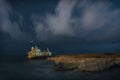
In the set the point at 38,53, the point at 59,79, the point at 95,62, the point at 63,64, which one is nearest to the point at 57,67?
the point at 63,64

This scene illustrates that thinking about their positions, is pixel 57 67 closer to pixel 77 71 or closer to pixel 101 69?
pixel 77 71

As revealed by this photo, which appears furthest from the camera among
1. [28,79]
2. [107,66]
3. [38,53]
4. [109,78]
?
[38,53]

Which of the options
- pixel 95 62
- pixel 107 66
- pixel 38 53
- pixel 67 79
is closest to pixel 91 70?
pixel 95 62

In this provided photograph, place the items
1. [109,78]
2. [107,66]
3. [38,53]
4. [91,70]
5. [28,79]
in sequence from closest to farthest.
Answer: [109,78] → [28,79] → [91,70] → [107,66] → [38,53]

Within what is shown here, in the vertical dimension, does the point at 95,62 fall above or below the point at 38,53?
below

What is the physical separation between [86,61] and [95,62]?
2.51 metres

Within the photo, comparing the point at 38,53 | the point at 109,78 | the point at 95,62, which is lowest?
the point at 109,78

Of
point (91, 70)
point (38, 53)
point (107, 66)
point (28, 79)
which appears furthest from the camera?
point (38, 53)

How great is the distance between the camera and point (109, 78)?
225 ft

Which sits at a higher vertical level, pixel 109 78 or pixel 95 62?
pixel 95 62

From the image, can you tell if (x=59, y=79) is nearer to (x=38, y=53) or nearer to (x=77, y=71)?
(x=77, y=71)

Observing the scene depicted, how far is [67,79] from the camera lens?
68.9 meters

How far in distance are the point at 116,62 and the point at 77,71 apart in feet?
51.0

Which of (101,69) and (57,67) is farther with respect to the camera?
(57,67)
